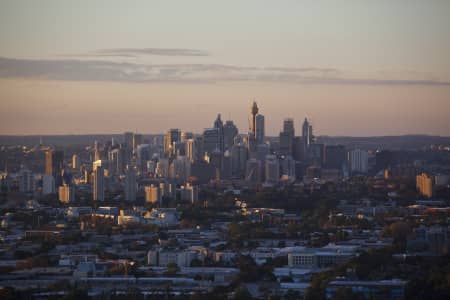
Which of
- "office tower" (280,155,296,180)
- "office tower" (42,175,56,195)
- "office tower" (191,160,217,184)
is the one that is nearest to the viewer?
"office tower" (42,175,56,195)

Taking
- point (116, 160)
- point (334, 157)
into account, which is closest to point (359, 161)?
point (334, 157)

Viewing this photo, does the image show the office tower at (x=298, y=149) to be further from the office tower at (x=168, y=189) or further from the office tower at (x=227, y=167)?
the office tower at (x=168, y=189)

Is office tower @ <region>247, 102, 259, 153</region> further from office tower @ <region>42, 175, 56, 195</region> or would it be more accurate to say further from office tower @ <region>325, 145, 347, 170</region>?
office tower @ <region>42, 175, 56, 195</region>

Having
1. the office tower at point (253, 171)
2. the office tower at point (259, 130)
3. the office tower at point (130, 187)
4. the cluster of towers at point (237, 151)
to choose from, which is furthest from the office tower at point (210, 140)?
the office tower at point (130, 187)

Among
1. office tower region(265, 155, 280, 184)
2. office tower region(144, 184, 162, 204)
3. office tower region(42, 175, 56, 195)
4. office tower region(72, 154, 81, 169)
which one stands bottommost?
office tower region(144, 184, 162, 204)

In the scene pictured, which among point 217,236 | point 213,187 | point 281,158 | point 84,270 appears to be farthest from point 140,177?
point 84,270

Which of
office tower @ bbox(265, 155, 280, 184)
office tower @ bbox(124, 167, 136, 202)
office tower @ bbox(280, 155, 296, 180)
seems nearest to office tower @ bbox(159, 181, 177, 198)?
office tower @ bbox(124, 167, 136, 202)

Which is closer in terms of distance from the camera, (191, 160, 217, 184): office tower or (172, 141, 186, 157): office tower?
(191, 160, 217, 184): office tower

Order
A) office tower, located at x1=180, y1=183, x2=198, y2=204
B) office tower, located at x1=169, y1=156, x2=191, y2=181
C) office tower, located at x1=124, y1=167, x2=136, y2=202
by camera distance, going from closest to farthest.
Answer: office tower, located at x1=180, y1=183, x2=198, y2=204
office tower, located at x1=124, y1=167, x2=136, y2=202
office tower, located at x1=169, y1=156, x2=191, y2=181
